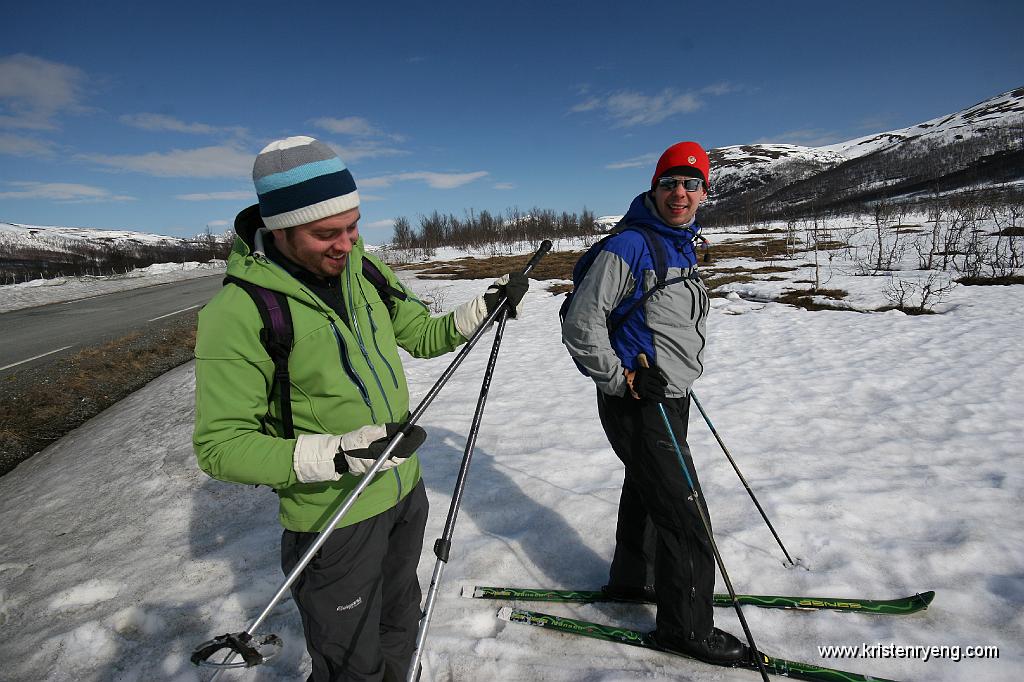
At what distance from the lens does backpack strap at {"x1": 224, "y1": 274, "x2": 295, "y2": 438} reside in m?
1.49

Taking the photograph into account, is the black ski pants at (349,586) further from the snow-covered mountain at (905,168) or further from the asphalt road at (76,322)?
the snow-covered mountain at (905,168)

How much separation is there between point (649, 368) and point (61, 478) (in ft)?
19.7

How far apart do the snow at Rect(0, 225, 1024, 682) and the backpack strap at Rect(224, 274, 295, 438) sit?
6.21ft

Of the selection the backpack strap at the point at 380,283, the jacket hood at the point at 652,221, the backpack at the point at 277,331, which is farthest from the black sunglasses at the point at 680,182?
the backpack at the point at 277,331

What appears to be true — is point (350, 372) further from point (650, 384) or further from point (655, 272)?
point (655, 272)

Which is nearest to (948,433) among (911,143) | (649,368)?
(649,368)

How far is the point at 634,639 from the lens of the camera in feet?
8.24

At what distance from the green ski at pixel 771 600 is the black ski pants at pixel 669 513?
0.55 meters

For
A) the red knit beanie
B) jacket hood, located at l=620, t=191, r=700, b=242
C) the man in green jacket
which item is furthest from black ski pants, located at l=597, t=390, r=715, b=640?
the red knit beanie

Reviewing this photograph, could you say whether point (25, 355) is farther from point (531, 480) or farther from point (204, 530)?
point (531, 480)

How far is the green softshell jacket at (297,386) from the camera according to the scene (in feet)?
4.66

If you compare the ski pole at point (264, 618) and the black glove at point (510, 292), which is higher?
the black glove at point (510, 292)

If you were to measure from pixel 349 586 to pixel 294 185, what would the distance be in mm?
1443

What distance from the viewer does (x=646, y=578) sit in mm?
2777
